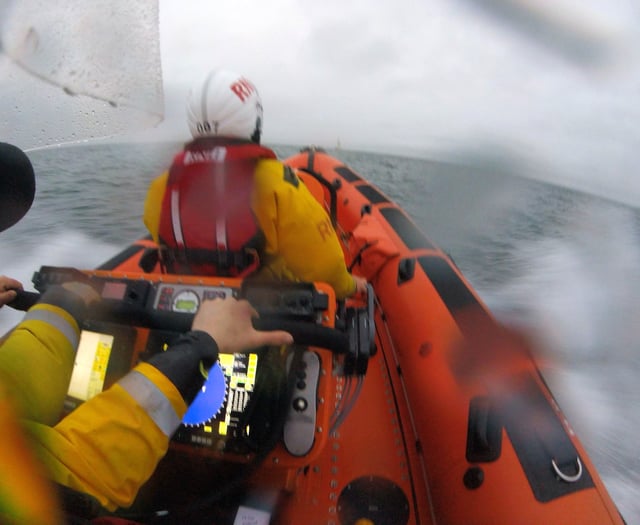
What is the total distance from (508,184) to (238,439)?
23.7 feet

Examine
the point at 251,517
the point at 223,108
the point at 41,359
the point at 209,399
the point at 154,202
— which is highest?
the point at 223,108

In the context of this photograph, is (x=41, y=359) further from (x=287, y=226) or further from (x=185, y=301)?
(x=287, y=226)

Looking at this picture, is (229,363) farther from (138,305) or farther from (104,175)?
(104,175)

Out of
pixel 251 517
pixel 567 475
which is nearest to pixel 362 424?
pixel 251 517

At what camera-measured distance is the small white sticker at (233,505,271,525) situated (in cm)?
112

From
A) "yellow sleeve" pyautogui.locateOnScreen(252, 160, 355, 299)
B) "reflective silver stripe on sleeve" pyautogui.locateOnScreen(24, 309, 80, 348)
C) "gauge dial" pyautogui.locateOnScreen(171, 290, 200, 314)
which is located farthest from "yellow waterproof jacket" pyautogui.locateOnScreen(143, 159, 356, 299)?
"reflective silver stripe on sleeve" pyautogui.locateOnScreen(24, 309, 80, 348)

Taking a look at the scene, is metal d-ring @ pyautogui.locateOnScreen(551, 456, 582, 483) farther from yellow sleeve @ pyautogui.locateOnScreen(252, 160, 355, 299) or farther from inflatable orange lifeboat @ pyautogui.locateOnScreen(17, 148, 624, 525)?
yellow sleeve @ pyautogui.locateOnScreen(252, 160, 355, 299)

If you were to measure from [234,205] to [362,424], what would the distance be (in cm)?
84

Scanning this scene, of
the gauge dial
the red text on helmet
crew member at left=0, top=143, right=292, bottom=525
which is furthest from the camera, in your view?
the red text on helmet

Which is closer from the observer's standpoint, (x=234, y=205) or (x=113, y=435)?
(x=113, y=435)

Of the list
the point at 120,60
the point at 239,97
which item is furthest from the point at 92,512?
the point at 239,97

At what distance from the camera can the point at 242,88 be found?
4.15 feet

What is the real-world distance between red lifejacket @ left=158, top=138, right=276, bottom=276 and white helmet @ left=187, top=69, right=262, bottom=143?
0.18ft

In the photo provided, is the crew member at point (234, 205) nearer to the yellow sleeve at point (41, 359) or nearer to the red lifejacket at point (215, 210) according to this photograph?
the red lifejacket at point (215, 210)
